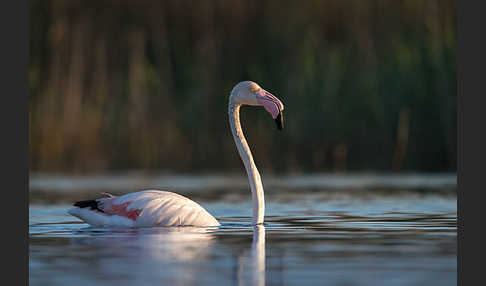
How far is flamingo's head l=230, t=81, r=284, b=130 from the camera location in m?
11.5

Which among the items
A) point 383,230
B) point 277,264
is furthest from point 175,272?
point 383,230

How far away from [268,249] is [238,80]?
12407mm

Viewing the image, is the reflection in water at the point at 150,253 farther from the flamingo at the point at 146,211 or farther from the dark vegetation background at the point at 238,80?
the dark vegetation background at the point at 238,80

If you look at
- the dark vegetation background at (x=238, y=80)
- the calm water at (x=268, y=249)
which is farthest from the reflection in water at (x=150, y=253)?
the dark vegetation background at (x=238, y=80)

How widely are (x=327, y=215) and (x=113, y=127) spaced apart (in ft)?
31.0

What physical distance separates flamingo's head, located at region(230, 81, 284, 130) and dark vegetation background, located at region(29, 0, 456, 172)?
8276 mm

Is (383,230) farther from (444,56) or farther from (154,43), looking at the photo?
(154,43)

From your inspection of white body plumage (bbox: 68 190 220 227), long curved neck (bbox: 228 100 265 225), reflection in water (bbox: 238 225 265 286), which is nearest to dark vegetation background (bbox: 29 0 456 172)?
long curved neck (bbox: 228 100 265 225)

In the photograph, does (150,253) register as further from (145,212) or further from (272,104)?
(272,104)

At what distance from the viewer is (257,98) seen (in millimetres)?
11625

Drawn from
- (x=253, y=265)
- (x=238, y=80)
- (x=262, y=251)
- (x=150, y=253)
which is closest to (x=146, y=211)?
(x=150, y=253)

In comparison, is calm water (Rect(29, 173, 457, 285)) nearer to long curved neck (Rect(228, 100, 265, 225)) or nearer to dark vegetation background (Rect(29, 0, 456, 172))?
long curved neck (Rect(228, 100, 265, 225))

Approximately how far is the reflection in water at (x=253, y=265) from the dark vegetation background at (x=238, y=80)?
33.5 ft

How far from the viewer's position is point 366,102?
65.6 ft
